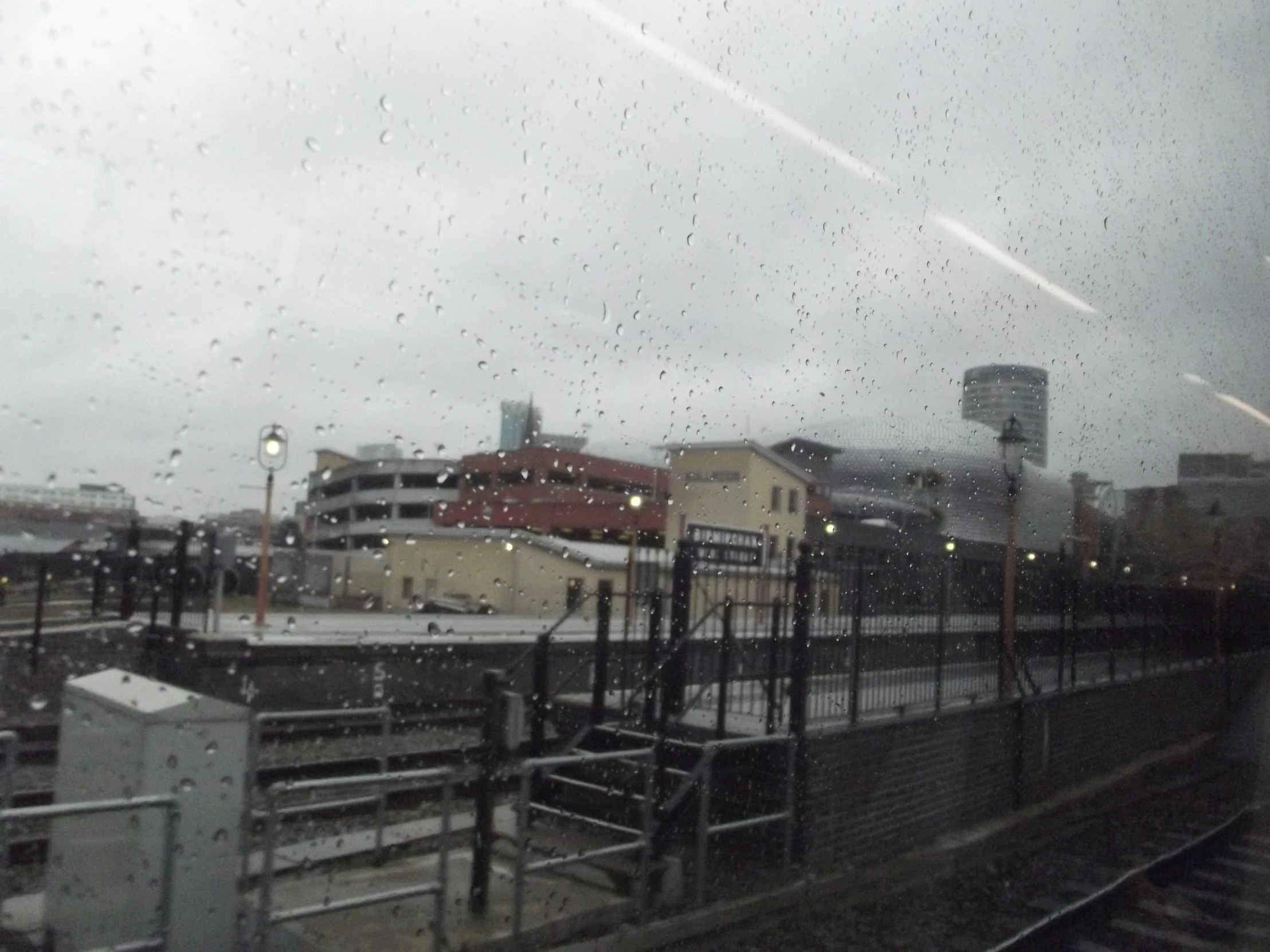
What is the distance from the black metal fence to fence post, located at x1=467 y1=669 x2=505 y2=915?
1.68 m

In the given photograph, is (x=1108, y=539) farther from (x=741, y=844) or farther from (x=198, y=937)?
(x=198, y=937)

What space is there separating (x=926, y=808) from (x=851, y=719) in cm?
137

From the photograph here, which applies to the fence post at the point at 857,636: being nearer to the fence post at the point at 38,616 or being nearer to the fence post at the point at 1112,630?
the fence post at the point at 38,616

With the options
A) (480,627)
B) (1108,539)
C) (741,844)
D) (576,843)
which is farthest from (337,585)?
(1108,539)

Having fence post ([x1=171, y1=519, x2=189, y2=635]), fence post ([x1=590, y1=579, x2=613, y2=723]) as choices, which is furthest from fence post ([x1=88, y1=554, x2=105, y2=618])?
fence post ([x1=590, y1=579, x2=613, y2=723])

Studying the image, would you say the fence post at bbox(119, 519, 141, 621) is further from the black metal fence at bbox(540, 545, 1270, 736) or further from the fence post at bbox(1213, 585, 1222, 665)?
the fence post at bbox(1213, 585, 1222, 665)

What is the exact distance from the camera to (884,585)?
8875 mm

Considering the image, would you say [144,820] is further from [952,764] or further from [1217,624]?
[1217,624]

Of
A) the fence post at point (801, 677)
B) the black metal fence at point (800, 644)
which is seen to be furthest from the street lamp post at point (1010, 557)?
the fence post at point (801, 677)

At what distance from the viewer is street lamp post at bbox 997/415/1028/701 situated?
36.4ft

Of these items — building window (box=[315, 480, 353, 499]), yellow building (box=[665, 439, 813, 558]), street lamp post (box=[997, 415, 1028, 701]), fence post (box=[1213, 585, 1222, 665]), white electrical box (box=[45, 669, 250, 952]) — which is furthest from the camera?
fence post (box=[1213, 585, 1222, 665])

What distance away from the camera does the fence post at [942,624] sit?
9422mm

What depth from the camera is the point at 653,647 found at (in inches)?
320

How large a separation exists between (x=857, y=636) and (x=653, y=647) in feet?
4.94
